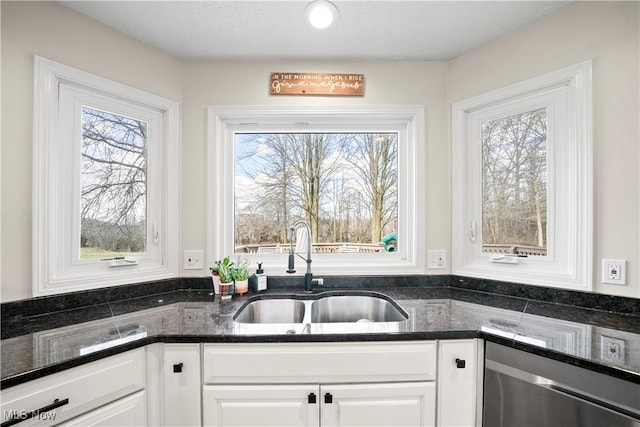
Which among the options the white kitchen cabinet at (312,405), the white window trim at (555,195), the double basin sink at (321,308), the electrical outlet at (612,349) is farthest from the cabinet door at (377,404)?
the white window trim at (555,195)

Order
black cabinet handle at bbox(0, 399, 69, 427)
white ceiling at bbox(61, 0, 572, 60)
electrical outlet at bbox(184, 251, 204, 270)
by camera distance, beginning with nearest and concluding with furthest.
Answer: black cabinet handle at bbox(0, 399, 69, 427)
white ceiling at bbox(61, 0, 572, 60)
electrical outlet at bbox(184, 251, 204, 270)

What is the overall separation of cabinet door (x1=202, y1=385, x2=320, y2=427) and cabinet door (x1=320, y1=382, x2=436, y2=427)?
0.06 meters

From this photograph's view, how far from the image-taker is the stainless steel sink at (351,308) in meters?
1.68

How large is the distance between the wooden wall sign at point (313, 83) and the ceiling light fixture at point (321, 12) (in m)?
0.40

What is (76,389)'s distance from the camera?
95 cm

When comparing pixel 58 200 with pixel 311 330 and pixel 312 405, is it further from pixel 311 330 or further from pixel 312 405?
pixel 312 405

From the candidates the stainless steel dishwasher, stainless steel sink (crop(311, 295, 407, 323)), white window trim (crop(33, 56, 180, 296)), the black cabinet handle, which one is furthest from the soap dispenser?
the stainless steel dishwasher

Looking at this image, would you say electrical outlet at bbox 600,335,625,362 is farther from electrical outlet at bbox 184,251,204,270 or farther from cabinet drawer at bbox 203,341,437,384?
electrical outlet at bbox 184,251,204,270

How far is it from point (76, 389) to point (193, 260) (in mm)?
893

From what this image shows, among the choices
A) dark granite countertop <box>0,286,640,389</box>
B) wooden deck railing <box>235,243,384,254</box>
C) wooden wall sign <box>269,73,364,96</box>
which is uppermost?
wooden wall sign <box>269,73,364,96</box>

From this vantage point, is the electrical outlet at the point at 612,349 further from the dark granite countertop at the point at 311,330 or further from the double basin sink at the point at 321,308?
the double basin sink at the point at 321,308

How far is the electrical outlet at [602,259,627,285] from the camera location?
50.4 inches

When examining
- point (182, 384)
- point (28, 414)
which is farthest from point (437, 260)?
point (28, 414)

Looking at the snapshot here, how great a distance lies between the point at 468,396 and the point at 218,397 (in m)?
1.02
